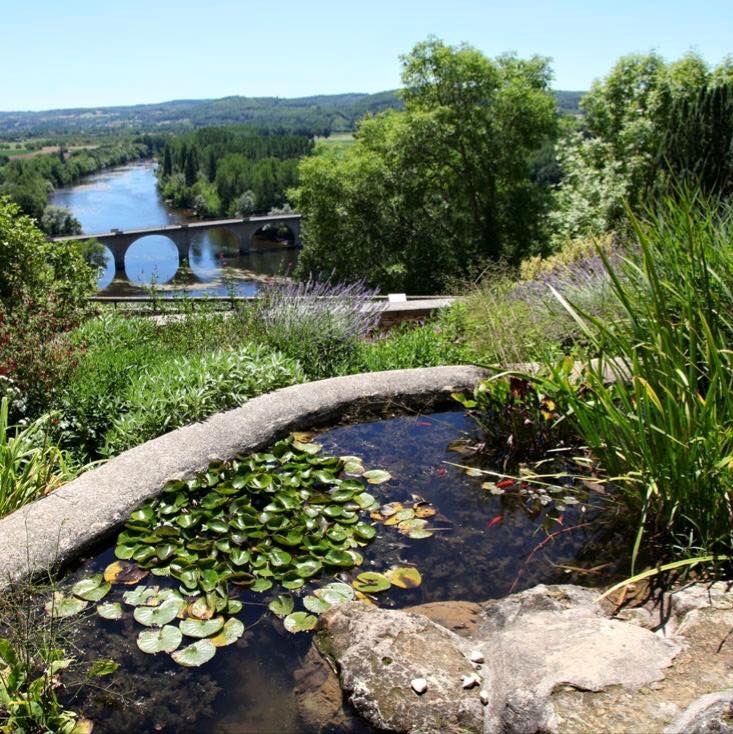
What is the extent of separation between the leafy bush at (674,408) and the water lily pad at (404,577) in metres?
0.93

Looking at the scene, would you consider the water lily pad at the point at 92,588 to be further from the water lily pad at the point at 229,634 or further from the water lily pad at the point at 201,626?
the water lily pad at the point at 229,634

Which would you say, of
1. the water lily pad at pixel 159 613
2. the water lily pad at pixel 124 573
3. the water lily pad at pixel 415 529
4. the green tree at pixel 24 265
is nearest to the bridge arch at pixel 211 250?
the green tree at pixel 24 265

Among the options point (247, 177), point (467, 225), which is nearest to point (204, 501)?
point (467, 225)

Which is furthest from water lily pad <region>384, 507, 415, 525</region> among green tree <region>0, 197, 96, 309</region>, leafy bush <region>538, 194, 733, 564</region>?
green tree <region>0, 197, 96, 309</region>

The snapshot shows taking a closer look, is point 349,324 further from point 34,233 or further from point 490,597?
point 34,233

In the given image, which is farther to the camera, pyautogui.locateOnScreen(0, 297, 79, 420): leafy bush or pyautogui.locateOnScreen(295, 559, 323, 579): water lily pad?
pyautogui.locateOnScreen(0, 297, 79, 420): leafy bush

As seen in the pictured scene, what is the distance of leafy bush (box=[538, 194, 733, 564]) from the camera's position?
253cm

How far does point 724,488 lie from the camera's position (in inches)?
98.7

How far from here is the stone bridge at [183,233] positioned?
49.4m

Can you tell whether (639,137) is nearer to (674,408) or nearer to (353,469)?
(353,469)

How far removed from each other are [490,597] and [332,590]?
24.9 inches

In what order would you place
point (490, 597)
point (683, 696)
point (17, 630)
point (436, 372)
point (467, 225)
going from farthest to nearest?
point (467, 225), point (436, 372), point (490, 597), point (17, 630), point (683, 696)

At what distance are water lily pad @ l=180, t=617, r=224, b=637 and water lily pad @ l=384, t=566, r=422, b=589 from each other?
2.36ft

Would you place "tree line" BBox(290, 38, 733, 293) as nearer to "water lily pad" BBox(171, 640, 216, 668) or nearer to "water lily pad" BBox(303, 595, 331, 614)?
"water lily pad" BBox(303, 595, 331, 614)
